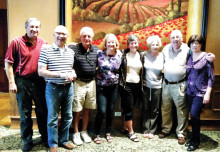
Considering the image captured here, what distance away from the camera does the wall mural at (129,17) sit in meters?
3.31

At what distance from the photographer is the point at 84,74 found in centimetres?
274

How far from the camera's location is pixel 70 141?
2.98 metres

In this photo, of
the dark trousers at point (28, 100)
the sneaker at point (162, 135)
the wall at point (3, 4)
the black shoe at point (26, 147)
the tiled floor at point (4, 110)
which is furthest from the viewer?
the wall at point (3, 4)

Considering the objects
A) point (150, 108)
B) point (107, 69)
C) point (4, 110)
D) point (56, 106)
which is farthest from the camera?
point (4, 110)

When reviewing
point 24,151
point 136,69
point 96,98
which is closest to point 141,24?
point 136,69

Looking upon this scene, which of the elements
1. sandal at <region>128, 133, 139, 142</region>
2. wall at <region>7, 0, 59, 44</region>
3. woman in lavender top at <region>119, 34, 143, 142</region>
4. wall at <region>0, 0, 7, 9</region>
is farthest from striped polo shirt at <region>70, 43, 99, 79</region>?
wall at <region>0, 0, 7, 9</region>

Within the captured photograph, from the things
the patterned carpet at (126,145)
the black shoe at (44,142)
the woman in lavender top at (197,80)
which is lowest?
the patterned carpet at (126,145)

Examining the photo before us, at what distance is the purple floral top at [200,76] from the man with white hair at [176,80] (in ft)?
0.51

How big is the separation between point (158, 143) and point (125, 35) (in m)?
1.67

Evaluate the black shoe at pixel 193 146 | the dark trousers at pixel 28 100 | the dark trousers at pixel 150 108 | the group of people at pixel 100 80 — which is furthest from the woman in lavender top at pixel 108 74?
the black shoe at pixel 193 146

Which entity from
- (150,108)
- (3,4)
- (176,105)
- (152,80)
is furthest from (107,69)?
(3,4)

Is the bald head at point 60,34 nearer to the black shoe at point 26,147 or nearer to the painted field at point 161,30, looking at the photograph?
the painted field at point 161,30

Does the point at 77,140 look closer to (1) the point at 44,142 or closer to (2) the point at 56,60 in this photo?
(1) the point at 44,142

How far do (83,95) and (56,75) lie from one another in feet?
1.74
